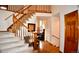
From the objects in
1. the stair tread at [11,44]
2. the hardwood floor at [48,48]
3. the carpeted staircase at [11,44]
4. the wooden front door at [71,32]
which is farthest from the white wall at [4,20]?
the wooden front door at [71,32]

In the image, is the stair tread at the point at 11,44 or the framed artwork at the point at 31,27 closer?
the stair tread at the point at 11,44

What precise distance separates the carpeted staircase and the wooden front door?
637 mm

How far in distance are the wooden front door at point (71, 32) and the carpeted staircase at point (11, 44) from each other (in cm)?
64

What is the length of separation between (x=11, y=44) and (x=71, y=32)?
1042 mm

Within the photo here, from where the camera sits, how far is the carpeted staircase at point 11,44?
7.31 ft

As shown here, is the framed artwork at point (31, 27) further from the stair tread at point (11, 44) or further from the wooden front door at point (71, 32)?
the wooden front door at point (71, 32)

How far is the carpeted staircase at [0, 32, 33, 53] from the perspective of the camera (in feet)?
7.31

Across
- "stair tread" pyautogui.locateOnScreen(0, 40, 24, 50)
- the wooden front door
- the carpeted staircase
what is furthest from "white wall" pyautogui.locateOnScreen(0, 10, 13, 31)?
the wooden front door

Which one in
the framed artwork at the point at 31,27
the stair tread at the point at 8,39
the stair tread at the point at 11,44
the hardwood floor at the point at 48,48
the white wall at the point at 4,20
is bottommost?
the hardwood floor at the point at 48,48

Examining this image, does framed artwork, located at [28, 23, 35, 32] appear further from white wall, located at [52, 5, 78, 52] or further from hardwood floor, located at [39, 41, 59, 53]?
white wall, located at [52, 5, 78, 52]

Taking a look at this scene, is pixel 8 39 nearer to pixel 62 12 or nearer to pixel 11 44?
pixel 11 44

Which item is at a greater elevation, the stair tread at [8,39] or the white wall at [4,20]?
the white wall at [4,20]

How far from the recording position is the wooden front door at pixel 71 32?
7.27 ft
